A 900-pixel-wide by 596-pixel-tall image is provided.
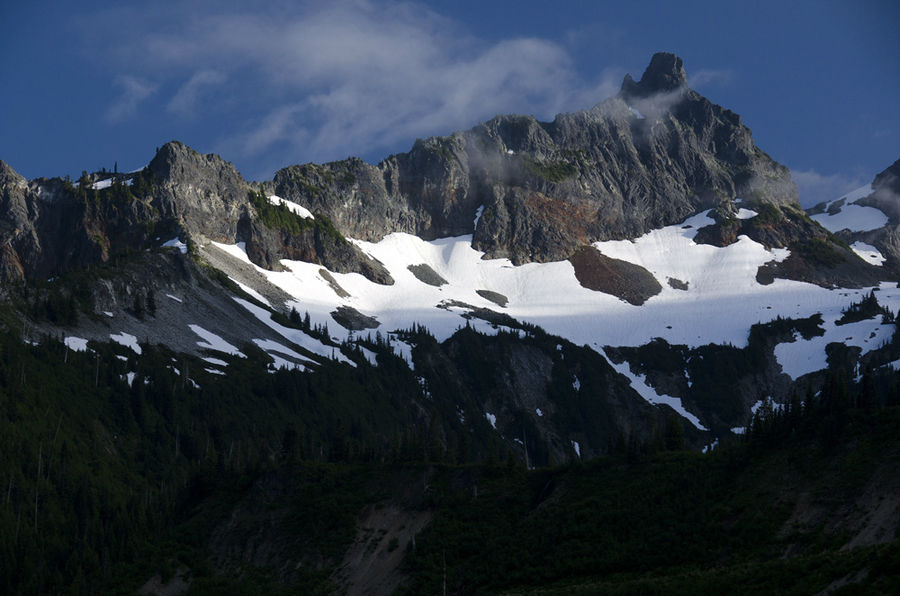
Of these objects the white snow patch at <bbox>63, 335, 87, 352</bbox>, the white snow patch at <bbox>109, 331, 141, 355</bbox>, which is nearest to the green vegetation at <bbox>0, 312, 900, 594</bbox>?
the white snow patch at <bbox>63, 335, 87, 352</bbox>

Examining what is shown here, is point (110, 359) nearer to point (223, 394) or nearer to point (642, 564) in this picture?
point (223, 394)

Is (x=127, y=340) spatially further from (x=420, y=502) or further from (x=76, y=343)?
(x=420, y=502)

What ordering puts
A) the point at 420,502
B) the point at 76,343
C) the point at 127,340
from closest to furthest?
1. the point at 420,502
2. the point at 76,343
3. the point at 127,340

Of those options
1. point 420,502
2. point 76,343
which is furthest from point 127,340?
point 420,502

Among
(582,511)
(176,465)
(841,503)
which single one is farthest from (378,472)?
(841,503)

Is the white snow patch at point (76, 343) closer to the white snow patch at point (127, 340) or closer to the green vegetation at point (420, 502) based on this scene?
the green vegetation at point (420, 502)

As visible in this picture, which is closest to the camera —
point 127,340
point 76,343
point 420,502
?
point 420,502

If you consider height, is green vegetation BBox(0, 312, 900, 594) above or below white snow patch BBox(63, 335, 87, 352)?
below

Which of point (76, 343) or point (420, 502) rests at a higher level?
point (76, 343)

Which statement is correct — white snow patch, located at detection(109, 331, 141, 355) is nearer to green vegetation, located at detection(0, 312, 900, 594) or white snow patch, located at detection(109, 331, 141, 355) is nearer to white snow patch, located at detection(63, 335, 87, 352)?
white snow patch, located at detection(63, 335, 87, 352)

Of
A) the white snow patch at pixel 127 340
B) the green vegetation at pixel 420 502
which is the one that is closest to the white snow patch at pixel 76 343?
the green vegetation at pixel 420 502
